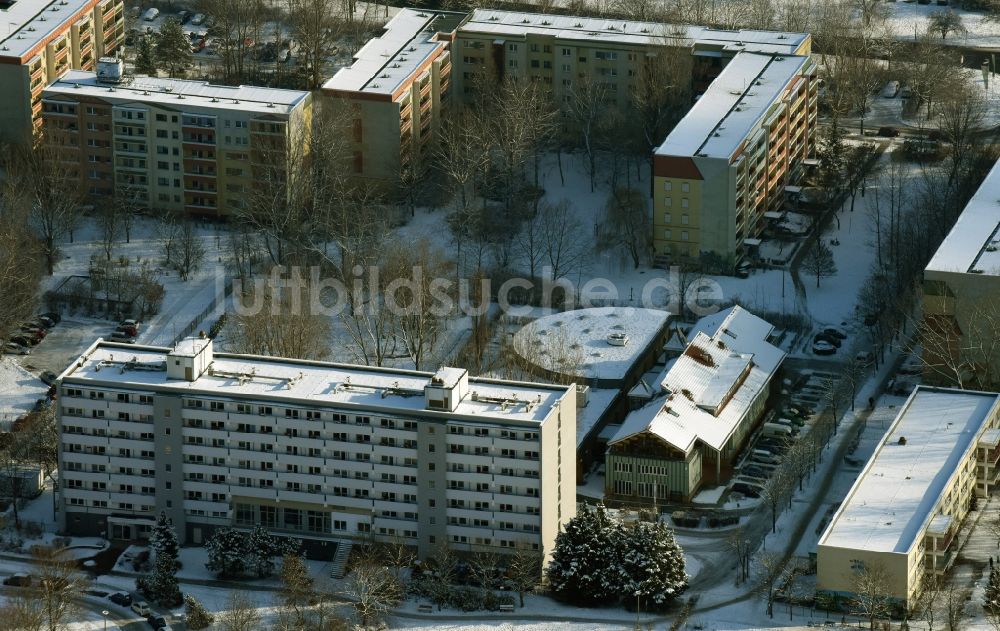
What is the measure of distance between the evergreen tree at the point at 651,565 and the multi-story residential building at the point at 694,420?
14.4 metres

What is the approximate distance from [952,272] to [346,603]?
4830 centimetres

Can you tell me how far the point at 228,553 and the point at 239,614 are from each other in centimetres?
777

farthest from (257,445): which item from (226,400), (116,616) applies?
(116,616)

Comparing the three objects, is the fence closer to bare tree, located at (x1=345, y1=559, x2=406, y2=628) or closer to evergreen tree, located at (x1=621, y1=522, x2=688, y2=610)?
bare tree, located at (x1=345, y1=559, x2=406, y2=628)

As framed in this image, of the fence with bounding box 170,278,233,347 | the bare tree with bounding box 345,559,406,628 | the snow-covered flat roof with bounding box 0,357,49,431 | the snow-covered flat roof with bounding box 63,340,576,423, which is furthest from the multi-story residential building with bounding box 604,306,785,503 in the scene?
the snow-covered flat roof with bounding box 0,357,49,431

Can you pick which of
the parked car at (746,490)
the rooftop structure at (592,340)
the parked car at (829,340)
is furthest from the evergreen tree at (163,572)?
the parked car at (829,340)

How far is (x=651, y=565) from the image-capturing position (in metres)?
156

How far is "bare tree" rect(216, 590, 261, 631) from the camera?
503 ft

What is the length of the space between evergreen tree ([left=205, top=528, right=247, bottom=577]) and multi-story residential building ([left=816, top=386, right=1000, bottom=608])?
3362 centimetres

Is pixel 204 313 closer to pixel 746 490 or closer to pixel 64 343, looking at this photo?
pixel 64 343

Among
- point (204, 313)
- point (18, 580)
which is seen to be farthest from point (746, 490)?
point (18, 580)

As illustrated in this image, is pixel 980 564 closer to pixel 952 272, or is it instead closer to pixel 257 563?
pixel 952 272

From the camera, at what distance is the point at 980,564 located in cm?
16138

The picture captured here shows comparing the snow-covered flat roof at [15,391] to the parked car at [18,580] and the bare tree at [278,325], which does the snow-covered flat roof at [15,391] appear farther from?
the parked car at [18,580]
